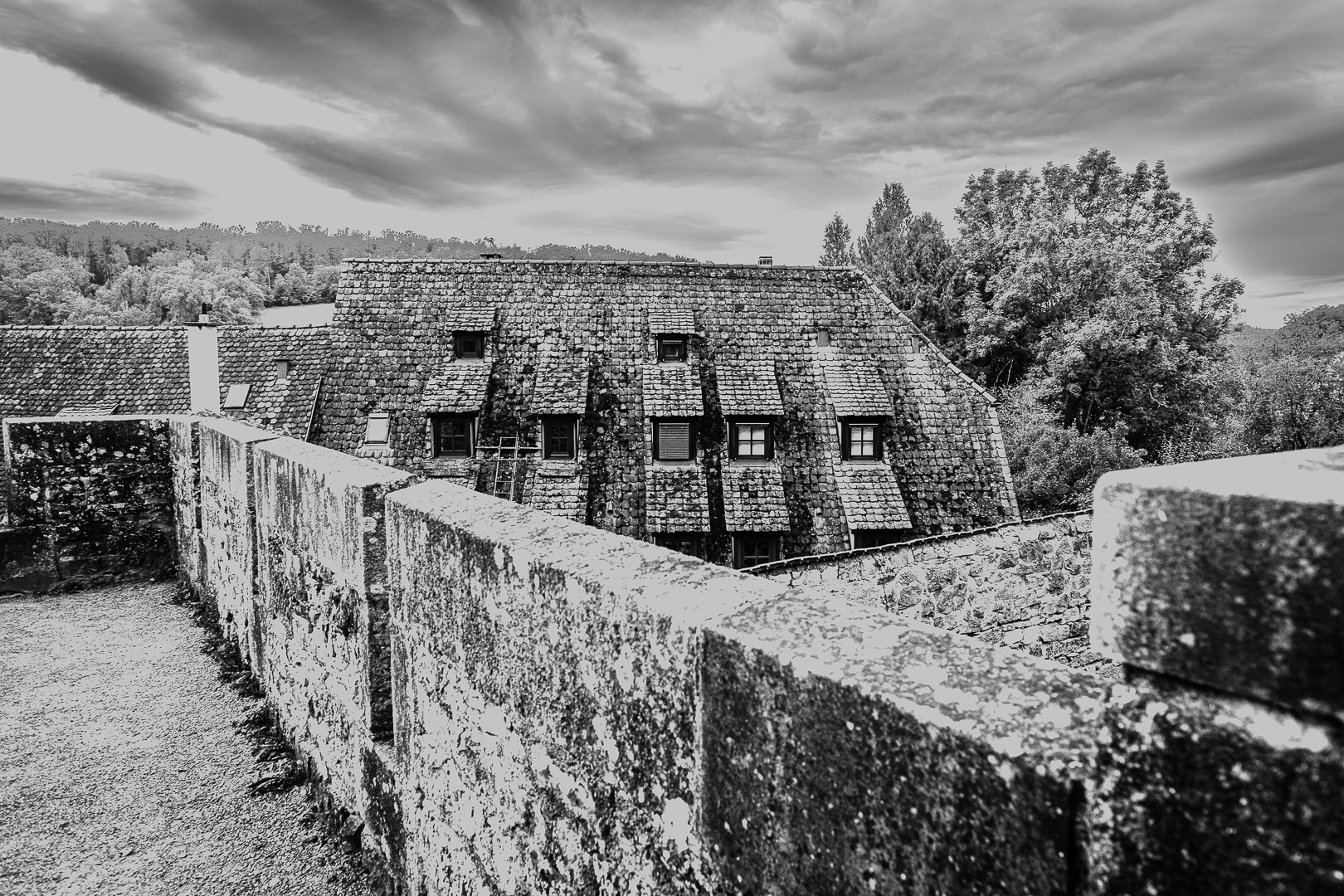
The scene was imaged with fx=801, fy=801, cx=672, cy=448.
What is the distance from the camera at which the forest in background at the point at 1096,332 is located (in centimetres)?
2698

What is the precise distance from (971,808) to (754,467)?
17189mm

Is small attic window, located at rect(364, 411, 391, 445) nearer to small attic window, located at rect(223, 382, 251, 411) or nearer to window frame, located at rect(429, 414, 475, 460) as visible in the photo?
window frame, located at rect(429, 414, 475, 460)

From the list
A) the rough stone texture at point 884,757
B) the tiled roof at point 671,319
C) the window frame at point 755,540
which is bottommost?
→ the window frame at point 755,540

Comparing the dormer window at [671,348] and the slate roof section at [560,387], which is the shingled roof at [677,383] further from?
the dormer window at [671,348]

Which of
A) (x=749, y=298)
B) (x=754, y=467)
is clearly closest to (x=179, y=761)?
(x=754, y=467)

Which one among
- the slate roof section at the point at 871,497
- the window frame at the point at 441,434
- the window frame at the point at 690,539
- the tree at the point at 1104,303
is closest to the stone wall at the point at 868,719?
the window frame at the point at 690,539

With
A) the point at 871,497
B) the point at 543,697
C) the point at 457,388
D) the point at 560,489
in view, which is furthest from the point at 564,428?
the point at 543,697

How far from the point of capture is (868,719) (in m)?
1.21

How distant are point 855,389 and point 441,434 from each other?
984cm

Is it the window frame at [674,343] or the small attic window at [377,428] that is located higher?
the window frame at [674,343]

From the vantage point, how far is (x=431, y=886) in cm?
289

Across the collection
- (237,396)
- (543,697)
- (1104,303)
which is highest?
(1104,303)

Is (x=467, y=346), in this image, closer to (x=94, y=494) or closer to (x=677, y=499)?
(x=677, y=499)

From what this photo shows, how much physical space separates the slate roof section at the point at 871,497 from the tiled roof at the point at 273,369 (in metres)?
13.6
